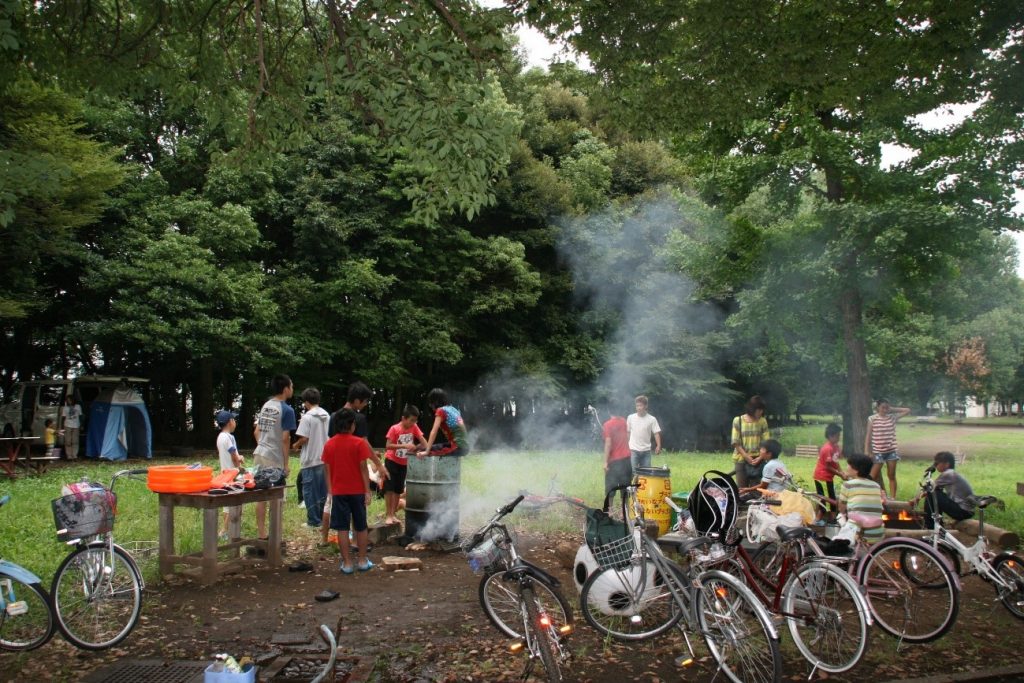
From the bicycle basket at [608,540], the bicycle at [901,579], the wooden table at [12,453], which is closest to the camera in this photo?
the bicycle at [901,579]

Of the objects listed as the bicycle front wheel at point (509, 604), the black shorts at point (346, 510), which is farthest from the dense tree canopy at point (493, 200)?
the bicycle front wheel at point (509, 604)

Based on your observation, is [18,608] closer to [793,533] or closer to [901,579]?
[793,533]

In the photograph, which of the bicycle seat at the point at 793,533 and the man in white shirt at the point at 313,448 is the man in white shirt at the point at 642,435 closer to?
the man in white shirt at the point at 313,448

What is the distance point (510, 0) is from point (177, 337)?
50.5 feet

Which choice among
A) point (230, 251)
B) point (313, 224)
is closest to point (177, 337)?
point (230, 251)

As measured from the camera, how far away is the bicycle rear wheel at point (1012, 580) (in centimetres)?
586

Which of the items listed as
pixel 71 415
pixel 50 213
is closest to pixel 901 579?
pixel 71 415

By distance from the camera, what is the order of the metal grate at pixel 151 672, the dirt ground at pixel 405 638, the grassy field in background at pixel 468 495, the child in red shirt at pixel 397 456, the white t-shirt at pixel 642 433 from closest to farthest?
the metal grate at pixel 151 672 → the dirt ground at pixel 405 638 → the grassy field in background at pixel 468 495 → the child in red shirt at pixel 397 456 → the white t-shirt at pixel 642 433

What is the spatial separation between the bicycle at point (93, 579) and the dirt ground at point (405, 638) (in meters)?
0.15

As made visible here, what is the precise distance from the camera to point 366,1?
6.54 m

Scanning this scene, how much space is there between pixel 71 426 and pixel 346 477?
1548 cm

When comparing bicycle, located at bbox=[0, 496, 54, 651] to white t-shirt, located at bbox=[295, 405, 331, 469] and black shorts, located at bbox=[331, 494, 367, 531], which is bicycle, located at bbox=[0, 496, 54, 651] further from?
white t-shirt, located at bbox=[295, 405, 331, 469]

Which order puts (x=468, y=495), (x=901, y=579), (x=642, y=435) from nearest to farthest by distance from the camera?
(x=901, y=579)
(x=642, y=435)
(x=468, y=495)

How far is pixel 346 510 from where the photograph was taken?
23.8ft
